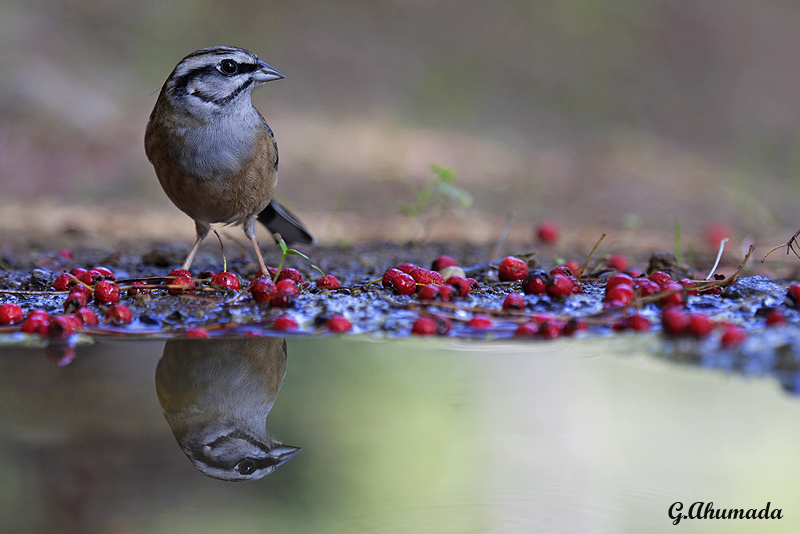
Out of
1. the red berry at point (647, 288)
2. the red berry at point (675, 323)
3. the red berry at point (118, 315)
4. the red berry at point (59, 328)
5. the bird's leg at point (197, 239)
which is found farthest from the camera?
the bird's leg at point (197, 239)

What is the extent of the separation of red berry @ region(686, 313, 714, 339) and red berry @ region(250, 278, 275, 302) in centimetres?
184

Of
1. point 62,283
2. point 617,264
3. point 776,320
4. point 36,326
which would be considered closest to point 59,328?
point 36,326

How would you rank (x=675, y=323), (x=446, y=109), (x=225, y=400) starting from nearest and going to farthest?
1. (x=225, y=400)
2. (x=675, y=323)
3. (x=446, y=109)

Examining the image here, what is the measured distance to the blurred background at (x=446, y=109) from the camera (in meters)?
7.74

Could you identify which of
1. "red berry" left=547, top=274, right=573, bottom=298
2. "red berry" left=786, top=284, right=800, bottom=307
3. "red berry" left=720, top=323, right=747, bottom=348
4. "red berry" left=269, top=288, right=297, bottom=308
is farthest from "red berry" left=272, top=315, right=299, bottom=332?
"red berry" left=786, top=284, right=800, bottom=307

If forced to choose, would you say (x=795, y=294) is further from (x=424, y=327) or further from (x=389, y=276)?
(x=389, y=276)

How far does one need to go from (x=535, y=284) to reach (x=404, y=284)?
0.64 m

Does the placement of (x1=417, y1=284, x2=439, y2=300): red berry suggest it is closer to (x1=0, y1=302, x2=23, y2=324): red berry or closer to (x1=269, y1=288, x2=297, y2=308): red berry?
(x1=269, y1=288, x2=297, y2=308): red berry

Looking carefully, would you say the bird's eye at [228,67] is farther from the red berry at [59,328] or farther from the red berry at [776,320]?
the red berry at [776,320]

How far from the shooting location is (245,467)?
222 cm

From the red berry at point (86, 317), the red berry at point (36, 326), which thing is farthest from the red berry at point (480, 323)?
the red berry at point (36, 326)

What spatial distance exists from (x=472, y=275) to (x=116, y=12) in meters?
11.4

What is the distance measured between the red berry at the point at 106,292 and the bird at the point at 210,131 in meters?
0.68

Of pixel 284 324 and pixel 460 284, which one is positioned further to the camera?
pixel 460 284
